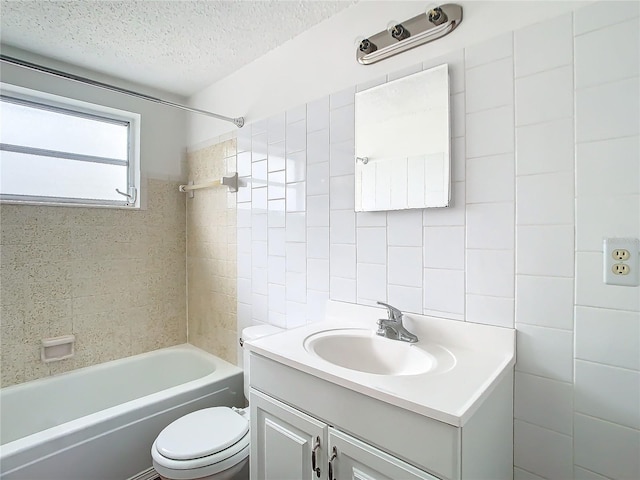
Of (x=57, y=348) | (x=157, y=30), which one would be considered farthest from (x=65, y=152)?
(x=57, y=348)

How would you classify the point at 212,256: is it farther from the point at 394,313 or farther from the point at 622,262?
the point at 622,262

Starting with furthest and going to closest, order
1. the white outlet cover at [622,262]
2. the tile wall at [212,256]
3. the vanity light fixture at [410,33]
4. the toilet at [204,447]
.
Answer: the tile wall at [212,256]
the toilet at [204,447]
the vanity light fixture at [410,33]
the white outlet cover at [622,262]

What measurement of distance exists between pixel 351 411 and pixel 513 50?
1.22 meters

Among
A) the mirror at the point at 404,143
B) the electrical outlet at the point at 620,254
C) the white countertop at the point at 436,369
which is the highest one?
the mirror at the point at 404,143

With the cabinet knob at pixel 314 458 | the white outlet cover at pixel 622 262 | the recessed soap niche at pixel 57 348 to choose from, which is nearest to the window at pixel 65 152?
the recessed soap niche at pixel 57 348

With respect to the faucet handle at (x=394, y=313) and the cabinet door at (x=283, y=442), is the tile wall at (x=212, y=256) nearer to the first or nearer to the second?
the cabinet door at (x=283, y=442)

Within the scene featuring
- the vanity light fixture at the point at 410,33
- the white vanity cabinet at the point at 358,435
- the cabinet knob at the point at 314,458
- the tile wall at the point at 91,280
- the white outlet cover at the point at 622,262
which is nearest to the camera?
the white vanity cabinet at the point at 358,435

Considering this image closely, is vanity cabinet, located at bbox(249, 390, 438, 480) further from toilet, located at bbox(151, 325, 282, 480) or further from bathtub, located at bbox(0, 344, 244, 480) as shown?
bathtub, located at bbox(0, 344, 244, 480)

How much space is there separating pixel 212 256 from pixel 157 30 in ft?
4.43

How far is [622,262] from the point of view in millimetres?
888

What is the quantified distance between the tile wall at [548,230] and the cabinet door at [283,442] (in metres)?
0.57

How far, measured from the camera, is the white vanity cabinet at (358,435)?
30.2 inches

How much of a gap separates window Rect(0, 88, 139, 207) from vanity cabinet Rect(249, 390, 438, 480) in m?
1.83

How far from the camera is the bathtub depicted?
142cm
